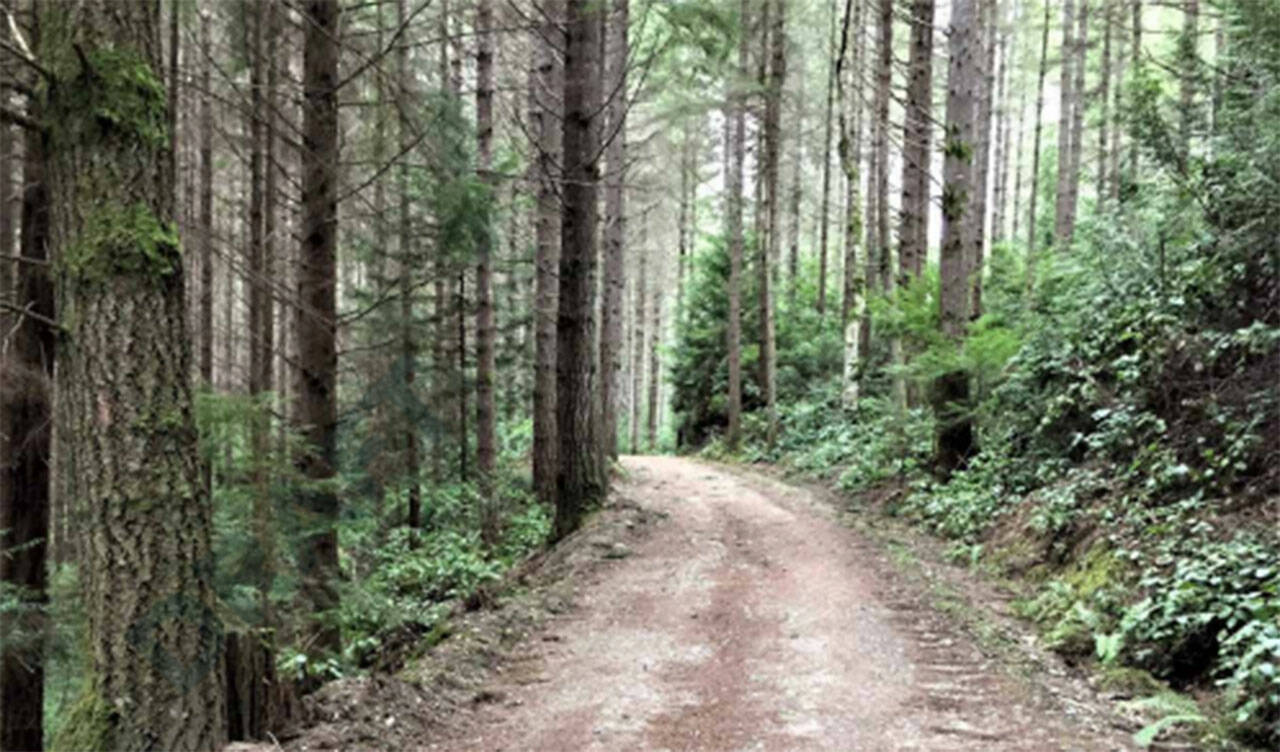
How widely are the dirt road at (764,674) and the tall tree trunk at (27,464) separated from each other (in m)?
4.21

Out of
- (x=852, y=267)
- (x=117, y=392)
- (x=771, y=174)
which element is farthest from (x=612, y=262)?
(x=117, y=392)

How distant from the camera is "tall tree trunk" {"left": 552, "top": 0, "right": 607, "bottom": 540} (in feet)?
31.5

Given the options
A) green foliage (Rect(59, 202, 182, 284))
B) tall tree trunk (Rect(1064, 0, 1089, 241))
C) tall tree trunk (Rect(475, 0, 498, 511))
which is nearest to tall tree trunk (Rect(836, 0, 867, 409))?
tall tree trunk (Rect(1064, 0, 1089, 241))

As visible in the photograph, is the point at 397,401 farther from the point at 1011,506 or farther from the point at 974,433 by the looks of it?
the point at 974,433

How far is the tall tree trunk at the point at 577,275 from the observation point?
959cm

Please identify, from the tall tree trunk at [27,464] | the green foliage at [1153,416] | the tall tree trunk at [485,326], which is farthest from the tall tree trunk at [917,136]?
the tall tree trunk at [27,464]

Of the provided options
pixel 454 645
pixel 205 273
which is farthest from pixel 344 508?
pixel 205 273

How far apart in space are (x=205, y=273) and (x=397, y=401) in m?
5.10

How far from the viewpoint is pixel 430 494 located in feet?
49.8

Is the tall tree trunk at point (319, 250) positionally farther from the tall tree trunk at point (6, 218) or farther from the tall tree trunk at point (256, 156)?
the tall tree trunk at point (6, 218)

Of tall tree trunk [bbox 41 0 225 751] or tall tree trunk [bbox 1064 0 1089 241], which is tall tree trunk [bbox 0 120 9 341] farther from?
tall tree trunk [bbox 1064 0 1089 241]

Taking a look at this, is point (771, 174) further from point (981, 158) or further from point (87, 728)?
point (87, 728)

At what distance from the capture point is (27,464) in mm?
7082

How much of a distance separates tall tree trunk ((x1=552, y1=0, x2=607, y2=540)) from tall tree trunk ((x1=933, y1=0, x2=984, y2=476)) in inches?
184
